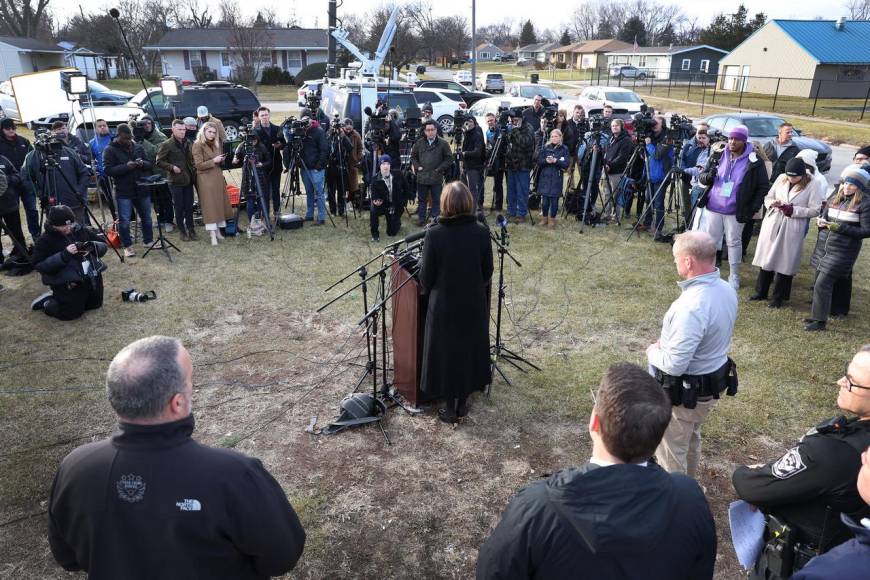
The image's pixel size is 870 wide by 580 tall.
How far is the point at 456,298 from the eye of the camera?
380cm

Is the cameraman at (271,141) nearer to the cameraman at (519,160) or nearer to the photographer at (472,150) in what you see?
the photographer at (472,150)

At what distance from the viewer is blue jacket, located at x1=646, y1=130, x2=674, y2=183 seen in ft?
28.3

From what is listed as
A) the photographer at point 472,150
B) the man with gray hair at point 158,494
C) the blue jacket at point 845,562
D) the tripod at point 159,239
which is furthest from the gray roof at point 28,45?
the blue jacket at point 845,562

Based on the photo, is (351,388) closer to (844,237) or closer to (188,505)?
(188,505)

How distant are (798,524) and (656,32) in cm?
9553

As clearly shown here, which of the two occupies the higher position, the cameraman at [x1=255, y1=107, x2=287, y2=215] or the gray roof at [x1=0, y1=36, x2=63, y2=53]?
the gray roof at [x1=0, y1=36, x2=63, y2=53]

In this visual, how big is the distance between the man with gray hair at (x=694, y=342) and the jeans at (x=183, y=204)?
7062 millimetres

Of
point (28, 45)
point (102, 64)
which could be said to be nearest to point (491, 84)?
point (28, 45)

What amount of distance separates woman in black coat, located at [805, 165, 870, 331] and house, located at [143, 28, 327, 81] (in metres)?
40.2

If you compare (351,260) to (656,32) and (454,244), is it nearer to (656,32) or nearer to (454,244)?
(454,244)

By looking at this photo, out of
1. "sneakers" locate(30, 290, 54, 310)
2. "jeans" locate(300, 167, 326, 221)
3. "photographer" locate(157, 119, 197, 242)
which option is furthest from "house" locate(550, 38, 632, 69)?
"sneakers" locate(30, 290, 54, 310)

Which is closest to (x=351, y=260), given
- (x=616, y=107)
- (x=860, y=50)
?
(x=616, y=107)

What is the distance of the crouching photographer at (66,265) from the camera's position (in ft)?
19.3

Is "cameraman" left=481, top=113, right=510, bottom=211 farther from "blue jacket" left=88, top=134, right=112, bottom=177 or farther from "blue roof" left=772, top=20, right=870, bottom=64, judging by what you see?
"blue roof" left=772, top=20, right=870, bottom=64
